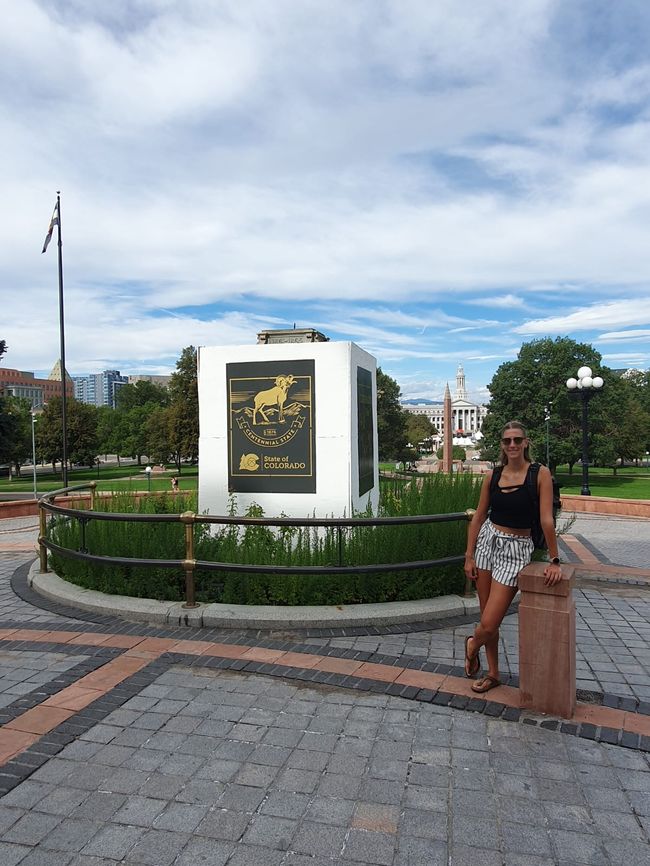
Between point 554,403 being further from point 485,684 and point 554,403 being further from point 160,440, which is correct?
point 485,684

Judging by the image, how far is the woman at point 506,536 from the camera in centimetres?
384

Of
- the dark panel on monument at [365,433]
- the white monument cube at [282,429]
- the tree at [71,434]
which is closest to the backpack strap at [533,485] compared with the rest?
the white monument cube at [282,429]

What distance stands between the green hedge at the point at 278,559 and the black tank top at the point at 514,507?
2.19 m

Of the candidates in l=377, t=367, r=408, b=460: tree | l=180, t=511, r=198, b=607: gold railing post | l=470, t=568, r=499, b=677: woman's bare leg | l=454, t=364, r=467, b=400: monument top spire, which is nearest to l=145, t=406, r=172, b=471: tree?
l=377, t=367, r=408, b=460: tree

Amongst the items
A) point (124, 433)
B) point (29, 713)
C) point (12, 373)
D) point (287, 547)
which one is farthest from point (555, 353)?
point (12, 373)

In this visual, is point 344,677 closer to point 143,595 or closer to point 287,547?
point 287,547

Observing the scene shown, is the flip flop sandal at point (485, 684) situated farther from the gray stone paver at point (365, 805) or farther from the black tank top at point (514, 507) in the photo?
the black tank top at point (514, 507)

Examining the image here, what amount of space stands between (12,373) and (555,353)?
141138 mm

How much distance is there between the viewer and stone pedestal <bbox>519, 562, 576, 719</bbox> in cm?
371

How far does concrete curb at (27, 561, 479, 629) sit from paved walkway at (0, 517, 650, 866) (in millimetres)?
151

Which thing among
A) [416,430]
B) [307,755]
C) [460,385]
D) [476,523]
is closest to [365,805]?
[307,755]

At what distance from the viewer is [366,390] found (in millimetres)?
9922

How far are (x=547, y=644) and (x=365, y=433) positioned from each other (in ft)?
20.4

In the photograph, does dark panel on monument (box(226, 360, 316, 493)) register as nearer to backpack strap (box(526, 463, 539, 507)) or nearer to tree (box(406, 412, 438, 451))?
backpack strap (box(526, 463, 539, 507))
